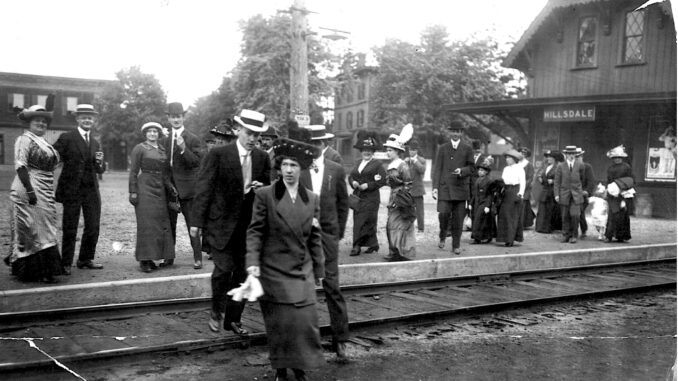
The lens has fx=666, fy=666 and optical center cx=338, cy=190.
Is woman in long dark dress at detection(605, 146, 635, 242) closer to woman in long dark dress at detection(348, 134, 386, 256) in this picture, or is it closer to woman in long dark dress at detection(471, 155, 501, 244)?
woman in long dark dress at detection(471, 155, 501, 244)

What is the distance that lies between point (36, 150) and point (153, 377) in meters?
3.58

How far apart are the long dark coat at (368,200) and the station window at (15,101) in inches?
187

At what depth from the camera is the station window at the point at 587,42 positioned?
22.3m

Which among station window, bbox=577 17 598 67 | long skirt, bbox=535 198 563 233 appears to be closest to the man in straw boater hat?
long skirt, bbox=535 198 563 233

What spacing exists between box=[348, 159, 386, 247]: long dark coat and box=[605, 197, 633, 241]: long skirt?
19.0 ft

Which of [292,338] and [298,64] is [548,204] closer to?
[298,64]

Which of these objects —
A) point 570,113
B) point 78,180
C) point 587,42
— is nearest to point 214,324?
point 78,180

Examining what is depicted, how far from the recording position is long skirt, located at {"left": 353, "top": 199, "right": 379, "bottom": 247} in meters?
10.3

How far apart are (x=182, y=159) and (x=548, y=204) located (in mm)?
9098

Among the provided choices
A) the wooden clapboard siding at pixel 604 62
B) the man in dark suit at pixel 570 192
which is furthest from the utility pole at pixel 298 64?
the wooden clapboard siding at pixel 604 62

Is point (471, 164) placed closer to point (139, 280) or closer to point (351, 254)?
point (351, 254)

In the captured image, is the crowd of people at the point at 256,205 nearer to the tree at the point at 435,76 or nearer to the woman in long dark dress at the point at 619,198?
the woman in long dark dress at the point at 619,198

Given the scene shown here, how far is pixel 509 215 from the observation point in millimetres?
12344

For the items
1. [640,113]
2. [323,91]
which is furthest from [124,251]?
[323,91]
